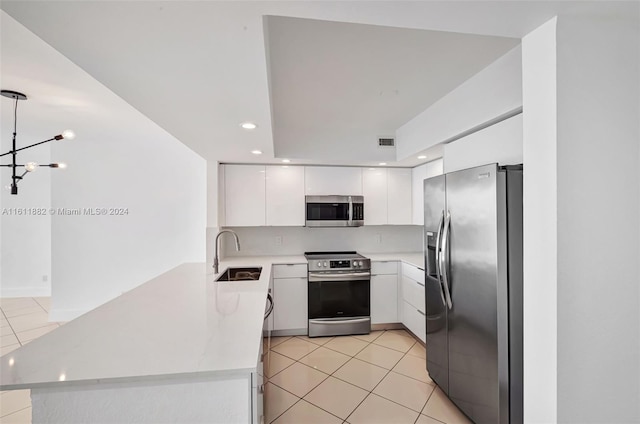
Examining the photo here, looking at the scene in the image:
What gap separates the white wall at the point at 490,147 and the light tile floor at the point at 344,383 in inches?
72.9

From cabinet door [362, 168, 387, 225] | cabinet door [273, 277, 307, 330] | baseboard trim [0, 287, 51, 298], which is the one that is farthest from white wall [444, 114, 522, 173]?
baseboard trim [0, 287, 51, 298]

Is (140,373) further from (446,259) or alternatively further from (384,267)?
(384,267)

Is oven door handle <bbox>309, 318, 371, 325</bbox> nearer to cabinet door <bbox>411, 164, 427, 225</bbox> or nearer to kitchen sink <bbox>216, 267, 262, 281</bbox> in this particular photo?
kitchen sink <bbox>216, 267, 262, 281</bbox>

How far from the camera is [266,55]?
1.15 m

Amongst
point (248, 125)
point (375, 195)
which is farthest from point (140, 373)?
point (375, 195)

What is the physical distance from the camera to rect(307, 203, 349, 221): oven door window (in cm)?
360

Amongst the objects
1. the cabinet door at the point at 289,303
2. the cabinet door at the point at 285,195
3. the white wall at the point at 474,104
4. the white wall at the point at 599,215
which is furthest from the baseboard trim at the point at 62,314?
the white wall at the point at 599,215

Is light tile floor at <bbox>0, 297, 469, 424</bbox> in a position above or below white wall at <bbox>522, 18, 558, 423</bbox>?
below

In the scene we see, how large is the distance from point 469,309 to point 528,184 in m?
1.05

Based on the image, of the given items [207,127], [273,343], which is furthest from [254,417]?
[273,343]

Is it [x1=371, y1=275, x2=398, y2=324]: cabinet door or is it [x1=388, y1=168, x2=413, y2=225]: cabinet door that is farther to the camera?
[x1=388, y1=168, x2=413, y2=225]: cabinet door

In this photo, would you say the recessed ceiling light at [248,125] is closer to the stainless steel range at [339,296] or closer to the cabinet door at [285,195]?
the cabinet door at [285,195]

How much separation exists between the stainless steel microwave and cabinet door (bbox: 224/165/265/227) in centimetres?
60

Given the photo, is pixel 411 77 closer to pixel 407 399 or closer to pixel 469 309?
pixel 469 309
